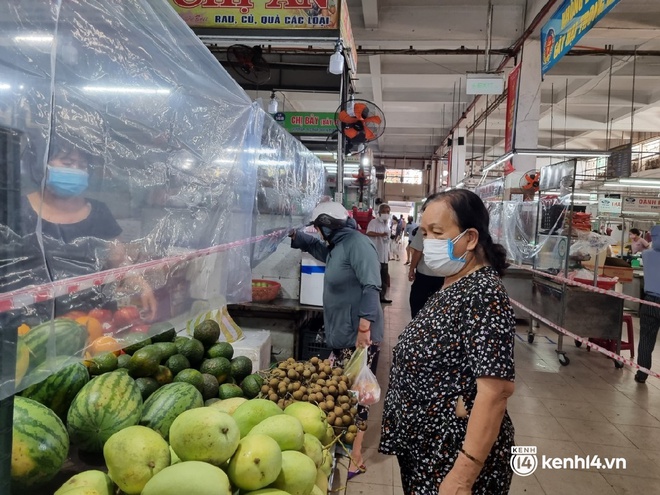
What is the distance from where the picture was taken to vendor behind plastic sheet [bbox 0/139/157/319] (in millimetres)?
772

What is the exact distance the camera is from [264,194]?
2.66 metres

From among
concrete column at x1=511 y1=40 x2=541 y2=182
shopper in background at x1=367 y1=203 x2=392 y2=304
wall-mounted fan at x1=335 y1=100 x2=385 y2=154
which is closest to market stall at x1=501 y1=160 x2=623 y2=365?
concrete column at x1=511 y1=40 x2=541 y2=182

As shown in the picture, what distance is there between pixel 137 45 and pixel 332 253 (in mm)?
2027

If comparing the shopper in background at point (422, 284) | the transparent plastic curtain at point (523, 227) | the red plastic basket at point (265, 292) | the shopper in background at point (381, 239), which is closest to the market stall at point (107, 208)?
the red plastic basket at point (265, 292)

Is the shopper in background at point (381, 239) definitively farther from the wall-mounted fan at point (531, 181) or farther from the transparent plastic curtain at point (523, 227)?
the wall-mounted fan at point (531, 181)

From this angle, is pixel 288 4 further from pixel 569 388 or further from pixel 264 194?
pixel 569 388

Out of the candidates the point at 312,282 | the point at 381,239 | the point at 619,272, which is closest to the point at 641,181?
the point at 619,272

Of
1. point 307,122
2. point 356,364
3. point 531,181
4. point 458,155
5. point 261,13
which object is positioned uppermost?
point 458,155

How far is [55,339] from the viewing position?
0.85 m

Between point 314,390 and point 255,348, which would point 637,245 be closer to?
point 255,348

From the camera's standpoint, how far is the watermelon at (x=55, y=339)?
799 mm

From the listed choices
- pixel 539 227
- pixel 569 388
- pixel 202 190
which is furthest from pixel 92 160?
pixel 539 227

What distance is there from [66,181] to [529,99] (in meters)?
8.46

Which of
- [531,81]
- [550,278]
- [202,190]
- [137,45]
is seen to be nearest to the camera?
[137,45]
